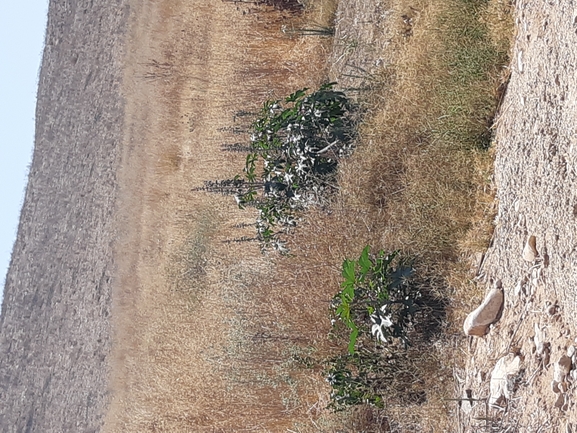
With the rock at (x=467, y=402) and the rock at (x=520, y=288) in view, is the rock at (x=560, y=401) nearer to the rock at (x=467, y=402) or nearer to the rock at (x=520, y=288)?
the rock at (x=520, y=288)

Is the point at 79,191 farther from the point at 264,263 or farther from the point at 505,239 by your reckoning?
the point at 505,239

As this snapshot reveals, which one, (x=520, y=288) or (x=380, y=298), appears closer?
(x=520, y=288)

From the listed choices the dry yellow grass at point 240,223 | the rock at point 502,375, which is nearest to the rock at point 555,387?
the rock at point 502,375

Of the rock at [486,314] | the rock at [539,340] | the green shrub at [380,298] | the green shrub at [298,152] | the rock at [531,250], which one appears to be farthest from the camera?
the green shrub at [298,152]

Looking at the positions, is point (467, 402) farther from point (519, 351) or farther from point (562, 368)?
point (562, 368)

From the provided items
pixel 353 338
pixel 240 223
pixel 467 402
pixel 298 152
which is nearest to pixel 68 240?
pixel 240 223

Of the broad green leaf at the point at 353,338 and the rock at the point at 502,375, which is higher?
the rock at the point at 502,375

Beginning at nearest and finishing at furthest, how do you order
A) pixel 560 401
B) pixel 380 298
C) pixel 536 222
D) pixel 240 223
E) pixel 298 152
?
A: pixel 560 401, pixel 536 222, pixel 380 298, pixel 298 152, pixel 240 223
